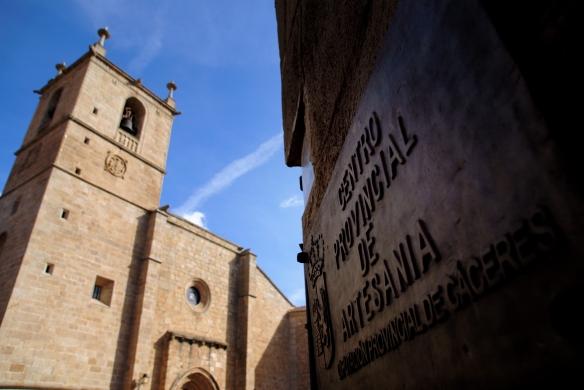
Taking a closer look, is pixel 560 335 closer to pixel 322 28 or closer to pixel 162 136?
pixel 322 28

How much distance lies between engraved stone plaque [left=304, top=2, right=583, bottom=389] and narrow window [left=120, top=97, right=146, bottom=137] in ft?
50.8

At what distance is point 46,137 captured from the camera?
12992 millimetres

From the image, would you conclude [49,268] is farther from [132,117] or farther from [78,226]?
[132,117]

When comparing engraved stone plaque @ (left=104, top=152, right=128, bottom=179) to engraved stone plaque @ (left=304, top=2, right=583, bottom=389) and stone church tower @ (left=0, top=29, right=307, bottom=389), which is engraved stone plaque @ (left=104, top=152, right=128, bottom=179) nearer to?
stone church tower @ (left=0, top=29, right=307, bottom=389)

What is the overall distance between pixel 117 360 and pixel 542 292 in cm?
1216

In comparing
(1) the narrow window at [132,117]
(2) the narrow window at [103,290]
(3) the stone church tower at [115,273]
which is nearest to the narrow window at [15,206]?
(3) the stone church tower at [115,273]

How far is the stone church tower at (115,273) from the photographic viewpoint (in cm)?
937

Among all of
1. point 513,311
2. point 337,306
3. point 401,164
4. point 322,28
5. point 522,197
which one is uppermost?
point 322,28

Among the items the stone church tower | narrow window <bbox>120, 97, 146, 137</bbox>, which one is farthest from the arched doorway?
narrow window <bbox>120, 97, 146, 137</bbox>

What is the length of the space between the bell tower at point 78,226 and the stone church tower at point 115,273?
4cm

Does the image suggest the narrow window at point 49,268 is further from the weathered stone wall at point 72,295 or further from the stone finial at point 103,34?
the stone finial at point 103,34

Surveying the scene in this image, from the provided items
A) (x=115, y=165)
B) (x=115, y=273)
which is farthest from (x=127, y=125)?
(x=115, y=273)

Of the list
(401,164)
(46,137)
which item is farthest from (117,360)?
(401,164)

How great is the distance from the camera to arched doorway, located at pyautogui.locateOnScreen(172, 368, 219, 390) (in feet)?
40.4
